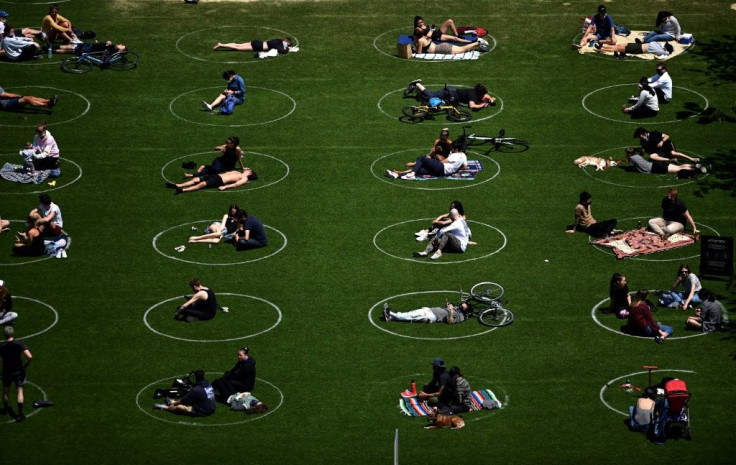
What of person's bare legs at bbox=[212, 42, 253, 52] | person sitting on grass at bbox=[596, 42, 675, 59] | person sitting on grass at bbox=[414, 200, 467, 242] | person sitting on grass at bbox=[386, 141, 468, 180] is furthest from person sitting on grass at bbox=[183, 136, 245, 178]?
person sitting on grass at bbox=[596, 42, 675, 59]

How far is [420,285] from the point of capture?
44.4 meters

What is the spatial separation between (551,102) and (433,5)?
33.3ft

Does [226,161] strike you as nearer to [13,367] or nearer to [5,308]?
[5,308]

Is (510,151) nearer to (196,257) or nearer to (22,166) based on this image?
(196,257)

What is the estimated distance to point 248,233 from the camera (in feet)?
152

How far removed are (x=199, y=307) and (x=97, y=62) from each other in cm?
1984

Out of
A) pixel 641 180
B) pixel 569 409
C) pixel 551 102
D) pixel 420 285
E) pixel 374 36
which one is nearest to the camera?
pixel 569 409

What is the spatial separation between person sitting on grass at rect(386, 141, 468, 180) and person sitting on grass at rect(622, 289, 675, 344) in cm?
1124

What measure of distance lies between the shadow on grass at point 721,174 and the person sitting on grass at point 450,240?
8.79m

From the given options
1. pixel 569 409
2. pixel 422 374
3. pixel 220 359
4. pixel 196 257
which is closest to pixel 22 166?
pixel 196 257

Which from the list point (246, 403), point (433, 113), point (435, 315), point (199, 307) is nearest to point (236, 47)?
point (433, 113)

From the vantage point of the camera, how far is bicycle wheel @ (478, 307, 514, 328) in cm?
4231

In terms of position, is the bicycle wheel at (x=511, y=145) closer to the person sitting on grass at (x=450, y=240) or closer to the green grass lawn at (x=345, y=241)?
the green grass lawn at (x=345, y=241)

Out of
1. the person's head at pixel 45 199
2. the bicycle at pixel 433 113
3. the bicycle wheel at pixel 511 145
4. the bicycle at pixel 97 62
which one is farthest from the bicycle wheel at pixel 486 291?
the bicycle at pixel 97 62
